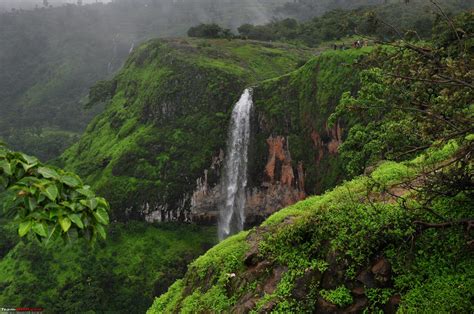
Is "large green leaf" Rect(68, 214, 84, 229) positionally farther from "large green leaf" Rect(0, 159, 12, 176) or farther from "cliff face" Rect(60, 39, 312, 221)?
"cliff face" Rect(60, 39, 312, 221)

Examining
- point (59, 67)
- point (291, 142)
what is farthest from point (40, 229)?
point (59, 67)

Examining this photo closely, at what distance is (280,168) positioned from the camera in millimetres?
39062

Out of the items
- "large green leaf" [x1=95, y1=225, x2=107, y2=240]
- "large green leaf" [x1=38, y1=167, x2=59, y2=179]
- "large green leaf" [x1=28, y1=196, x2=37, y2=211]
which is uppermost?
"large green leaf" [x1=38, y1=167, x2=59, y2=179]

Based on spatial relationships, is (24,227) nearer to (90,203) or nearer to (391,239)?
(90,203)

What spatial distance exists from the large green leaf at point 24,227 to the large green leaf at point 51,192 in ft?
0.71

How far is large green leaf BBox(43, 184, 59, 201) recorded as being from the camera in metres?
2.91

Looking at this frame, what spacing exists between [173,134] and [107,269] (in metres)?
16.6

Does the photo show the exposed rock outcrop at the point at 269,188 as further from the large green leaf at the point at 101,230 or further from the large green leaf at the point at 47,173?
the large green leaf at the point at 47,173

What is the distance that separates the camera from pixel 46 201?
303 centimetres

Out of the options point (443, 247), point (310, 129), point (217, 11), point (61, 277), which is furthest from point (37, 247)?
point (217, 11)

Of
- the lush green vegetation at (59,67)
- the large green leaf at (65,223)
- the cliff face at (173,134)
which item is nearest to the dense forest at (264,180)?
the large green leaf at (65,223)

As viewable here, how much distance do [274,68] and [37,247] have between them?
36471mm

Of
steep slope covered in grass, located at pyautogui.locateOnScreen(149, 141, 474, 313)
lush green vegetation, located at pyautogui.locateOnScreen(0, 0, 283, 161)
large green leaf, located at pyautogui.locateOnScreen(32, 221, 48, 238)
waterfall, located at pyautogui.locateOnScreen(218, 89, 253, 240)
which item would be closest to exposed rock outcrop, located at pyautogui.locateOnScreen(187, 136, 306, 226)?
waterfall, located at pyautogui.locateOnScreen(218, 89, 253, 240)

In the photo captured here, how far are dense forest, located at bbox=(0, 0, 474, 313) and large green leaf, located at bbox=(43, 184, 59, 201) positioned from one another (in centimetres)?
2
